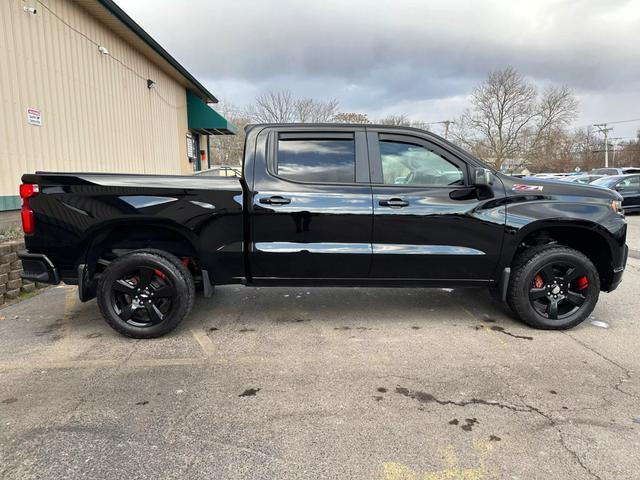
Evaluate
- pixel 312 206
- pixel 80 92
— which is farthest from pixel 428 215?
pixel 80 92

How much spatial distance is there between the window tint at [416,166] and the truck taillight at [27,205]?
3157 mm

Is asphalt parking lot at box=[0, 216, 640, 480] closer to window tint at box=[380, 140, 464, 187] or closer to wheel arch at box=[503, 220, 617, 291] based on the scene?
wheel arch at box=[503, 220, 617, 291]

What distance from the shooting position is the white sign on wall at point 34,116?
24.2ft

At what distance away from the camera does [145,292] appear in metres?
3.97

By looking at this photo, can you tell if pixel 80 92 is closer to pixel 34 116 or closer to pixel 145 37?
pixel 34 116

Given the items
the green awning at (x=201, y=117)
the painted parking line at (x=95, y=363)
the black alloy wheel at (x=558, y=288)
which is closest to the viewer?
the painted parking line at (x=95, y=363)

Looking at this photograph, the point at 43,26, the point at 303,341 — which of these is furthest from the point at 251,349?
the point at 43,26

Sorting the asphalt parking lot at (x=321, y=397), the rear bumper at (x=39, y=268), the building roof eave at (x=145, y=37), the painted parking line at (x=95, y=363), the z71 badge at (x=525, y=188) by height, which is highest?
the building roof eave at (x=145, y=37)

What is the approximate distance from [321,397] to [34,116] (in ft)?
24.4

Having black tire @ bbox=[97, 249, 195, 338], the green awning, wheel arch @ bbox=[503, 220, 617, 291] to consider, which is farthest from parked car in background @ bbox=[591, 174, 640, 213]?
black tire @ bbox=[97, 249, 195, 338]

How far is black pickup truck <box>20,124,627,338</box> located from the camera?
12.7 ft

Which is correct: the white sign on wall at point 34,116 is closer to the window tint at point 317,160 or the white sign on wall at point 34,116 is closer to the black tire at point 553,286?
the window tint at point 317,160

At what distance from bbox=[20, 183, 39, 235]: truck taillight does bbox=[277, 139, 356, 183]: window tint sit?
2.17m

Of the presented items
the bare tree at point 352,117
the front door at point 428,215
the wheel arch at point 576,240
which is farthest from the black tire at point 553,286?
the bare tree at point 352,117
